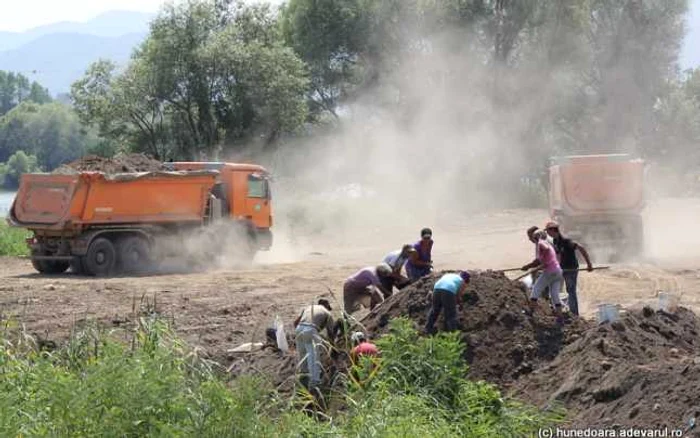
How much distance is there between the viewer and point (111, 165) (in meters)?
25.2

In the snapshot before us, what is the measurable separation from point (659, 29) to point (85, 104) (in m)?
30.0

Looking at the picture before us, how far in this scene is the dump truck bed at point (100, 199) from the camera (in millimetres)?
23609

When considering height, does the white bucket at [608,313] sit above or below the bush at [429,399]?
above

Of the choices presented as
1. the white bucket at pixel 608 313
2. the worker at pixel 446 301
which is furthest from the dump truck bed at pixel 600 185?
the worker at pixel 446 301

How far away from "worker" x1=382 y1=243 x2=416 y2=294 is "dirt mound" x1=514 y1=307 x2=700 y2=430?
13.4 ft

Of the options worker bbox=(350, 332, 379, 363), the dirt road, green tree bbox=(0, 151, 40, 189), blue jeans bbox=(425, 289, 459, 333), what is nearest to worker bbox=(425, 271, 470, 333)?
blue jeans bbox=(425, 289, 459, 333)

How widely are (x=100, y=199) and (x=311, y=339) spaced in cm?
1281

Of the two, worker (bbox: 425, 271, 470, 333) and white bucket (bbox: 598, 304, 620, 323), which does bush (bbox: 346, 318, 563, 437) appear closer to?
worker (bbox: 425, 271, 470, 333)

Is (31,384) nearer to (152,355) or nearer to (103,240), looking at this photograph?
(152,355)

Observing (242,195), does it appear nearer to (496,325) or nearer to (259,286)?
(259,286)

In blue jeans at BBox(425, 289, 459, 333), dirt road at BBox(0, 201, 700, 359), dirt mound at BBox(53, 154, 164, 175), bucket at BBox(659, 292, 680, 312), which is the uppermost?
dirt mound at BBox(53, 154, 164, 175)

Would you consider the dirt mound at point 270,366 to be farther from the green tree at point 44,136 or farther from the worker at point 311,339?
the green tree at point 44,136

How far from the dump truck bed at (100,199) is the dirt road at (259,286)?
1328 millimetres

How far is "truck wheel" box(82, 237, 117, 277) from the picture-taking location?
2389 centimetres
